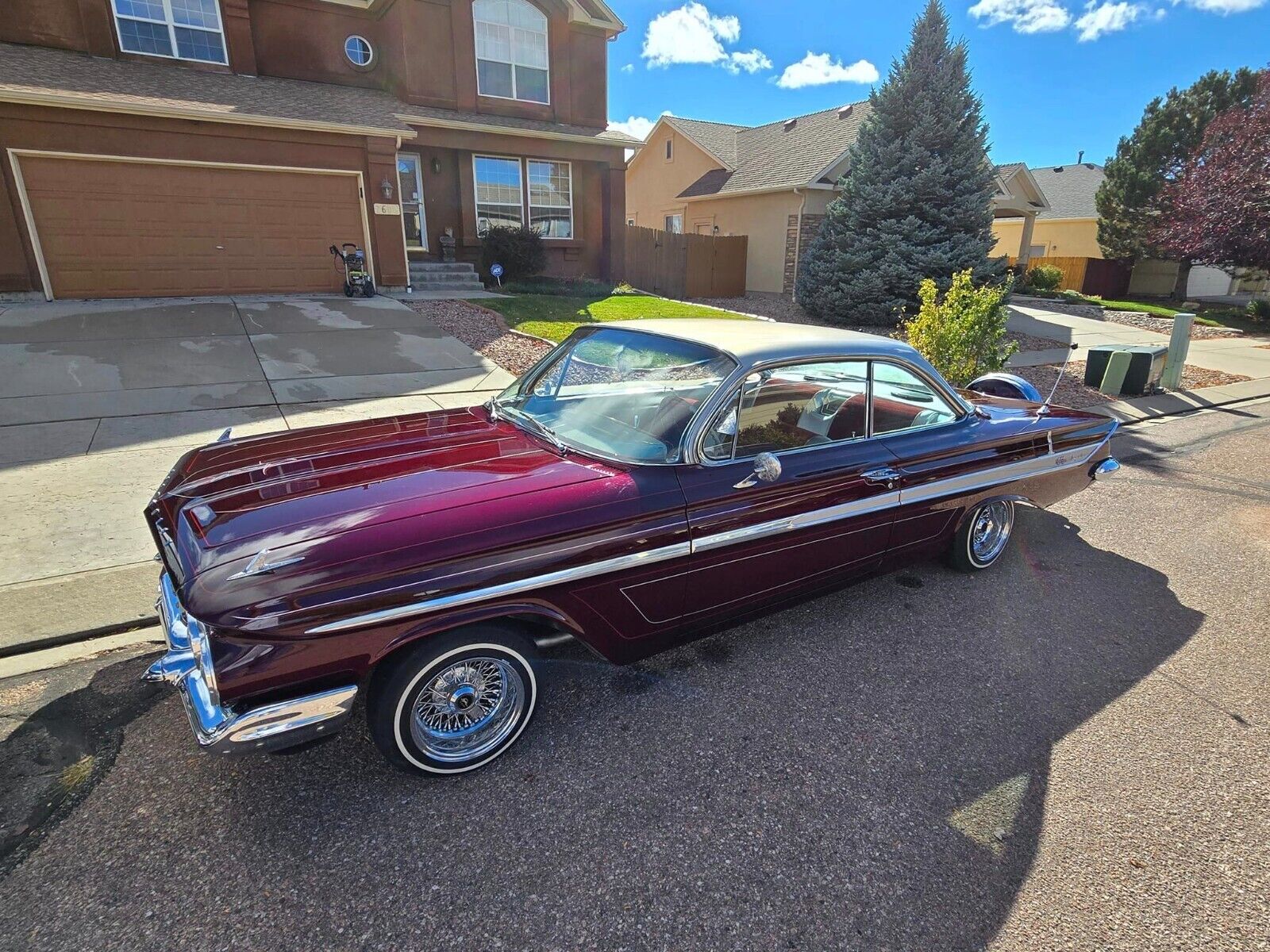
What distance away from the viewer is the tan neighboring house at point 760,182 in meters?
18.7

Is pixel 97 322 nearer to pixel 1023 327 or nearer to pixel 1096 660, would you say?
pixel 1096 660

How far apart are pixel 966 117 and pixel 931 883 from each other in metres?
15.2

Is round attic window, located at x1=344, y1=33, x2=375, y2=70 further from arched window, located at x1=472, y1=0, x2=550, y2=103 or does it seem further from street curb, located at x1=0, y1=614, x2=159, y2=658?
street curb, located at x1=0, y1=614, x2=159, y2=658

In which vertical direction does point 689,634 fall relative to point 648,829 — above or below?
above

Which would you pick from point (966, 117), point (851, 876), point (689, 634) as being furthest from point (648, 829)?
point (966, 117)

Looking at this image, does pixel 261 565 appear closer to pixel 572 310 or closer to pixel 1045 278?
pixel 572 310

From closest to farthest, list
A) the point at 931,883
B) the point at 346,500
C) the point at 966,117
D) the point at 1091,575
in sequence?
1. the point at 931,883
2. the point at 346,500
3. the point at 1091,575
4. the point at 966,117

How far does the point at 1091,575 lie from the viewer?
435cm

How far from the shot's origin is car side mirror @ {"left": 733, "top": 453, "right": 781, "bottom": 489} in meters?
2.89

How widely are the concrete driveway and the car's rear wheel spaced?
181 inches

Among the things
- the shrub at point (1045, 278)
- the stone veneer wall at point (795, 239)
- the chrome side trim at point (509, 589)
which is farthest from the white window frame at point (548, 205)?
the shrub at point (1045, 278)

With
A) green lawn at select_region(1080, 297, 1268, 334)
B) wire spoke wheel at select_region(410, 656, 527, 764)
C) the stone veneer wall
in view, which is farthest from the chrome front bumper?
green lawn at select_region(1080, 297, 1268, 334)

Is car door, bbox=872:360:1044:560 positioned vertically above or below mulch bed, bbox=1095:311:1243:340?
above

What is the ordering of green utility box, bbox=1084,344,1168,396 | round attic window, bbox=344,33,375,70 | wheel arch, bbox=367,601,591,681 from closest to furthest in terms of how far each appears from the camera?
1. wheel arch, bbox=367,601,591,681
2. green utility box, bbox=1084,344,1168,396
3. round attic window, bbox=344,33,375,70
